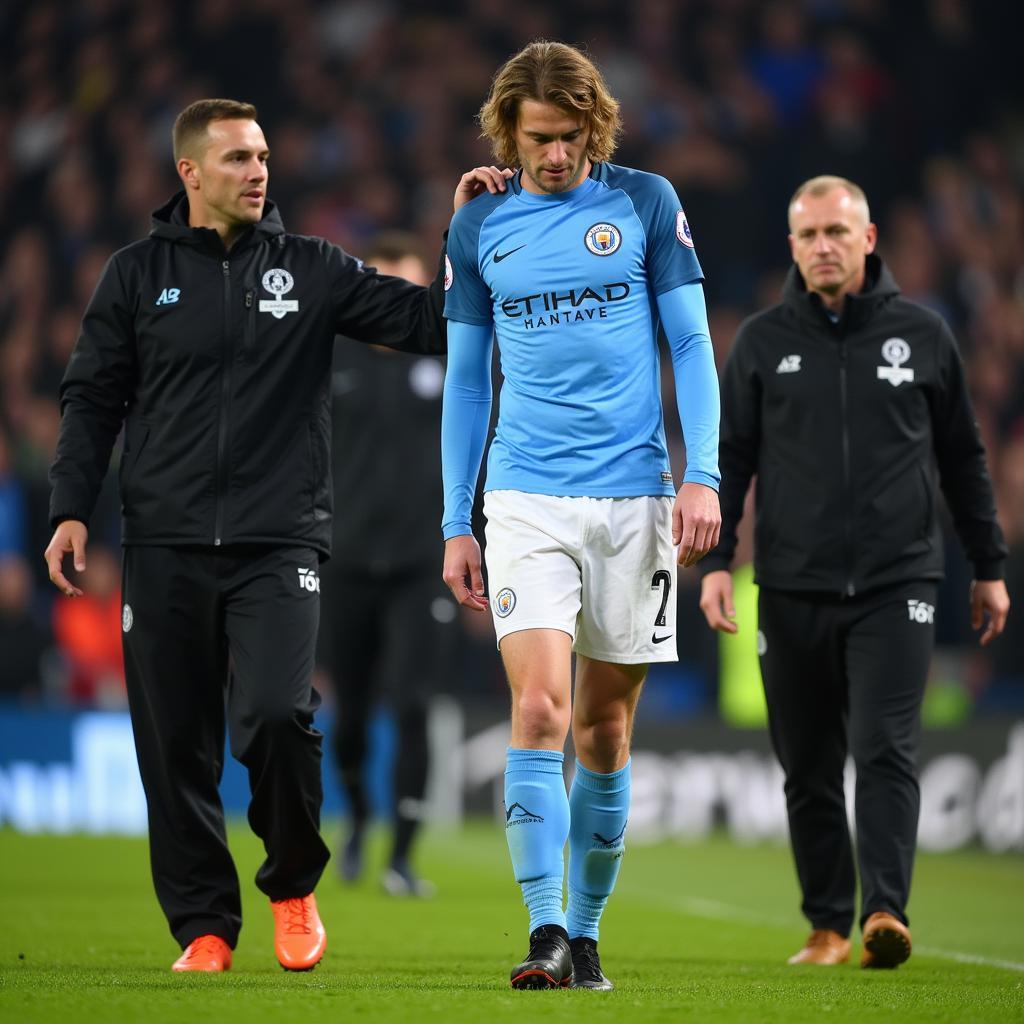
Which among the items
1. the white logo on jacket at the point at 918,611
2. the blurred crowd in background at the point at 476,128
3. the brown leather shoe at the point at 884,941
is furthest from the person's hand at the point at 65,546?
the blurred crowd in background at the point at 476,128

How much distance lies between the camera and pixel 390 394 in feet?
29.0

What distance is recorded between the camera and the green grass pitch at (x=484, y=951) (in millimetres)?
4281

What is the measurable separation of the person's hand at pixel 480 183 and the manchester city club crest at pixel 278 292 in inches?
24.0

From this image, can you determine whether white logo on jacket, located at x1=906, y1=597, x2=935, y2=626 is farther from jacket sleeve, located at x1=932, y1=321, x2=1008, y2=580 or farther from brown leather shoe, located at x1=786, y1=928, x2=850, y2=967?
brown leather shoe, located at x1=786, y1=928, x2=850, y2=967

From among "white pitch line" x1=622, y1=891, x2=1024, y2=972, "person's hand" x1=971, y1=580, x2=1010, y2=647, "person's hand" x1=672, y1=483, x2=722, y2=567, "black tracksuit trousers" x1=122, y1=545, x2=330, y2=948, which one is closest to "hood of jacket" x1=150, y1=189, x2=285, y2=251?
"black tracksuit trousers" x1=122, y1=545, x2=330, y2=948

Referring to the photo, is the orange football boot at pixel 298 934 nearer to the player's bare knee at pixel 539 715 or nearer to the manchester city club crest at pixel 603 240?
the player's bare knee at pixel 539 715

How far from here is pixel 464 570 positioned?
5000 mm

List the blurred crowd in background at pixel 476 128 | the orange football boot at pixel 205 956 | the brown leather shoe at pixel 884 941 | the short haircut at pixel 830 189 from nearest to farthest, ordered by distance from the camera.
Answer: the orange football boot at pixel 205 956
the brown leather shoe at pixel 884 941
the short haircut at pixel 830 189
the blurred crowd in background at pixel 476 128

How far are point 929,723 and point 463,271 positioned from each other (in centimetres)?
748

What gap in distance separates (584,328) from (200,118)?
143cm

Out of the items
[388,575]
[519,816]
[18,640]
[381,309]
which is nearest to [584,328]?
[381,309]

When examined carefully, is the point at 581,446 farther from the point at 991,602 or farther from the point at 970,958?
the point at 970,958

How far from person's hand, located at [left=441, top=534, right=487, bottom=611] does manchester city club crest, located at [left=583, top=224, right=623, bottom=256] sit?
0.80 m

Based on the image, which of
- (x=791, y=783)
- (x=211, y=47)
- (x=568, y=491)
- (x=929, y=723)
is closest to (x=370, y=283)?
(x=568, y=491)
